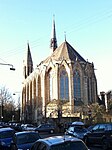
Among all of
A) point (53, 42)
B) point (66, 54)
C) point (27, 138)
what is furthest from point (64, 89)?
point (27, 138)

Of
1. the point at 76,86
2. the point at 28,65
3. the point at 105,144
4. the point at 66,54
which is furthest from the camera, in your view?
the point at 28,65

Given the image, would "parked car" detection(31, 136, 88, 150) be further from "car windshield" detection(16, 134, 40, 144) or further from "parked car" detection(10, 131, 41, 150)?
"car windshield" detection(16, 134, 40, 144)

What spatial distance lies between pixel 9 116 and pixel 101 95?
3230cm

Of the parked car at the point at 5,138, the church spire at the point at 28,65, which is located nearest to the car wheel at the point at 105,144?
the parked car at the point at 5,138

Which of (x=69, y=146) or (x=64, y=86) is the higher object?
(x=64, y=86)

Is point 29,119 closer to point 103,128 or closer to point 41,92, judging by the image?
point 41,92

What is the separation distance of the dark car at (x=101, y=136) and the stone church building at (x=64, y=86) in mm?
52259

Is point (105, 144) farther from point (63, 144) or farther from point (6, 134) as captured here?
point (63, 144)

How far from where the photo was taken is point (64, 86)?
8119 centimetres

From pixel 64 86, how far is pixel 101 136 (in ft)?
201

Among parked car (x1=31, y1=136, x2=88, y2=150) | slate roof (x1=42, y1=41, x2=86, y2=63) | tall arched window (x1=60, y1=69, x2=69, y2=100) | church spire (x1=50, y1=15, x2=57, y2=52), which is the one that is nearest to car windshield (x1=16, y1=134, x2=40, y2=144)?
parked car (x1=31, y1=136, x2=88, y2=150)

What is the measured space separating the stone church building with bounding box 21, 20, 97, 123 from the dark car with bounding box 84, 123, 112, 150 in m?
52.3

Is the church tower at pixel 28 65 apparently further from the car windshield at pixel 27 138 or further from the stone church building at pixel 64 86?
the car windshield at pixel 27 138

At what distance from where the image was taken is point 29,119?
97.2 m
